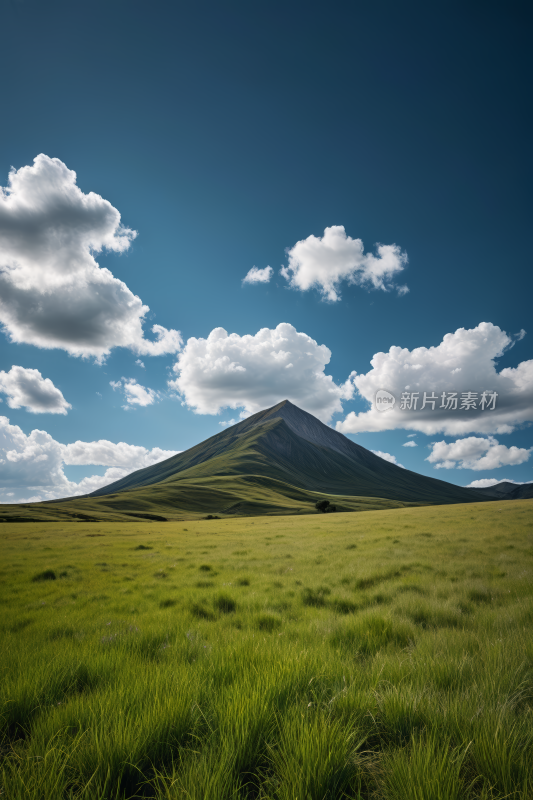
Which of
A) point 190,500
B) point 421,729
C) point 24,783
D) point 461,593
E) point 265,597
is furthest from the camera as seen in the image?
point 190,500

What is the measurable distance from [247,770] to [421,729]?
1.29 meters

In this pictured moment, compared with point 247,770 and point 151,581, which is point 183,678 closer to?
point 247,770

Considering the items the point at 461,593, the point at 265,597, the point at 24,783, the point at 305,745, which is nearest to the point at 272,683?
the point at 305,745

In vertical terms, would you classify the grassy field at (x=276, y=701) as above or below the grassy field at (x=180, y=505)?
above

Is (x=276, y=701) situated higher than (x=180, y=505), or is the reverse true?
(x=276, y=701)

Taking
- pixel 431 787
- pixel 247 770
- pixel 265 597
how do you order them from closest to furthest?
pixel 431 787 < pixel 247 770 < pixel 265 597

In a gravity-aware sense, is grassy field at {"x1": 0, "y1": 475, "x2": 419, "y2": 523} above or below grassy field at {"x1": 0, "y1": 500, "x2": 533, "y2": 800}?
below

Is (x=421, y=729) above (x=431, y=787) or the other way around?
the other way around

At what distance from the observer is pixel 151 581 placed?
11.1m

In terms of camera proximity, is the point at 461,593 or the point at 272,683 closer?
the point at 272,683

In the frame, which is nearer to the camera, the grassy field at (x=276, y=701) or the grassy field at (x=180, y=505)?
the grassy field at (x=276, y=701)

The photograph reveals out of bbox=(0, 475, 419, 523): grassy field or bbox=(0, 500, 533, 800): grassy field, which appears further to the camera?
bbox=(0, 475, 419, 523): grassy field

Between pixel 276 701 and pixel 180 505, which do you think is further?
pixel 180 505

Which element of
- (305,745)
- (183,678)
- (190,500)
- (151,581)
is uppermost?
(305,745)
